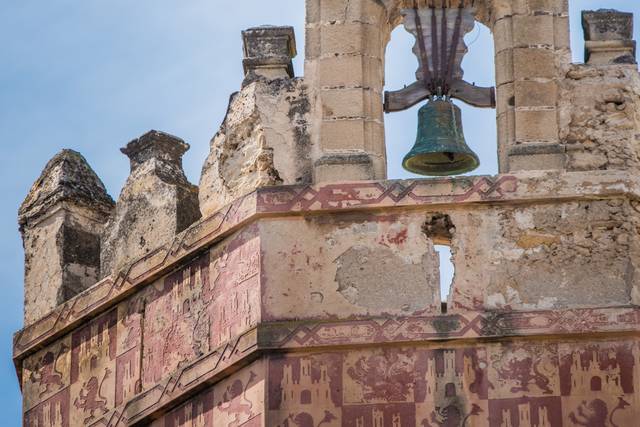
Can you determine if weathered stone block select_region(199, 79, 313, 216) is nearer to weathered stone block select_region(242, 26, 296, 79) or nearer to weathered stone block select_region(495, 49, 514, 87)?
weathered stone block select_region(242, 26, 296, 79)

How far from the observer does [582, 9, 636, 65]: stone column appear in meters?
17.4

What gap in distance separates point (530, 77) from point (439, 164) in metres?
0.90

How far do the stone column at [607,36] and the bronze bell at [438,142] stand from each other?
3.30ft


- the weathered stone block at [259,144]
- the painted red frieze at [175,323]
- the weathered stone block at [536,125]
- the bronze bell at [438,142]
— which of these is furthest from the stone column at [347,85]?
the painted red frieze at [175,323]

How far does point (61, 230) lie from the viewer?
731 inches

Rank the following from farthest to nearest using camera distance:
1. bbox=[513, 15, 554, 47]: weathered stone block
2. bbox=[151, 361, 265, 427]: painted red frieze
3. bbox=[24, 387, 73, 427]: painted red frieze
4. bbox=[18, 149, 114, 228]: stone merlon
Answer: bbox=[18, 149, 114, 228]: stone merlon
bbox=[24, 387, 73, 427]: painted red frieze
bbox=[513, 15, 554, 47]: weathered stone block
bbox=[151, 361, 265, 427]: painted red frieze

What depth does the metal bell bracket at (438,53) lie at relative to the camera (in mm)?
17578

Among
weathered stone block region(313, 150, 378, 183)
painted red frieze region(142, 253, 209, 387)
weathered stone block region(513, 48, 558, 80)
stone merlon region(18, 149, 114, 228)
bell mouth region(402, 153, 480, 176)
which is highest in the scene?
weathered stone block region(513, 48, 558, 80)

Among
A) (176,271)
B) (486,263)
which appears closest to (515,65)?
(486,263)

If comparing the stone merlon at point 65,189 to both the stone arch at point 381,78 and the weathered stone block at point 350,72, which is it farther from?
the weathered stone block at point 350,72

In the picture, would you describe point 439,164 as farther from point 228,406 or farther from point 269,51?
point 228,406

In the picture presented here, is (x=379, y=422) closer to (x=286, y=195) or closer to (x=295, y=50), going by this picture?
(x=286, y=195)

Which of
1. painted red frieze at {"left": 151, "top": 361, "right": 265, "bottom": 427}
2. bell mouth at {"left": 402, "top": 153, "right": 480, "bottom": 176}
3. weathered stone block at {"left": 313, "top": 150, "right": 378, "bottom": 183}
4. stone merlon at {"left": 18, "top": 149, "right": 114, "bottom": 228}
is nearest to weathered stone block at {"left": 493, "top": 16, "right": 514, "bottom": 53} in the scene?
bell mouth at {"left": 402, "top": 153, "right": 480, "bottom": 176}

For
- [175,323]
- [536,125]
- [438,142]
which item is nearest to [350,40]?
[438,142]
